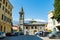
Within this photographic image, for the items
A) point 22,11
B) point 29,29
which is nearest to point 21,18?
point 22,11

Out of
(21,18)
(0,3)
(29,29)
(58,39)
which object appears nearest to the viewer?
(58,39)

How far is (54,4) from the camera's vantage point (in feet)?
120

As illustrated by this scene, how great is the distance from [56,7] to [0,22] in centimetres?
1469

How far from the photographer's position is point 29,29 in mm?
98562

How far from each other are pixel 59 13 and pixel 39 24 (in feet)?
216

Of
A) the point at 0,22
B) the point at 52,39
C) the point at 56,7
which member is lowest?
the point at 52,39

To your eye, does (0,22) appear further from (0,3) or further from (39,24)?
(39,24)

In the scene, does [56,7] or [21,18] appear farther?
[21,18]

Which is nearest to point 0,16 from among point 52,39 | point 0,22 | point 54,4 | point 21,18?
point 0,22

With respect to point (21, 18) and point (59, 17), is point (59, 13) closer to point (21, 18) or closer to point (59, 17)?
point (59, 17)

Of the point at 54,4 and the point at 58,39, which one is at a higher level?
the point at 54,4

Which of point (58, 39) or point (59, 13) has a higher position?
point (59, 13)

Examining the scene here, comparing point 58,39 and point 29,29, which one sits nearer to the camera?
point 58,39

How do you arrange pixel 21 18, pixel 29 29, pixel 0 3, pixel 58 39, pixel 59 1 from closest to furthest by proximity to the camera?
pixel 58 39 < pixel 59 1 < pixel 0 3 < pixel 21 18 < pixel 29 29
